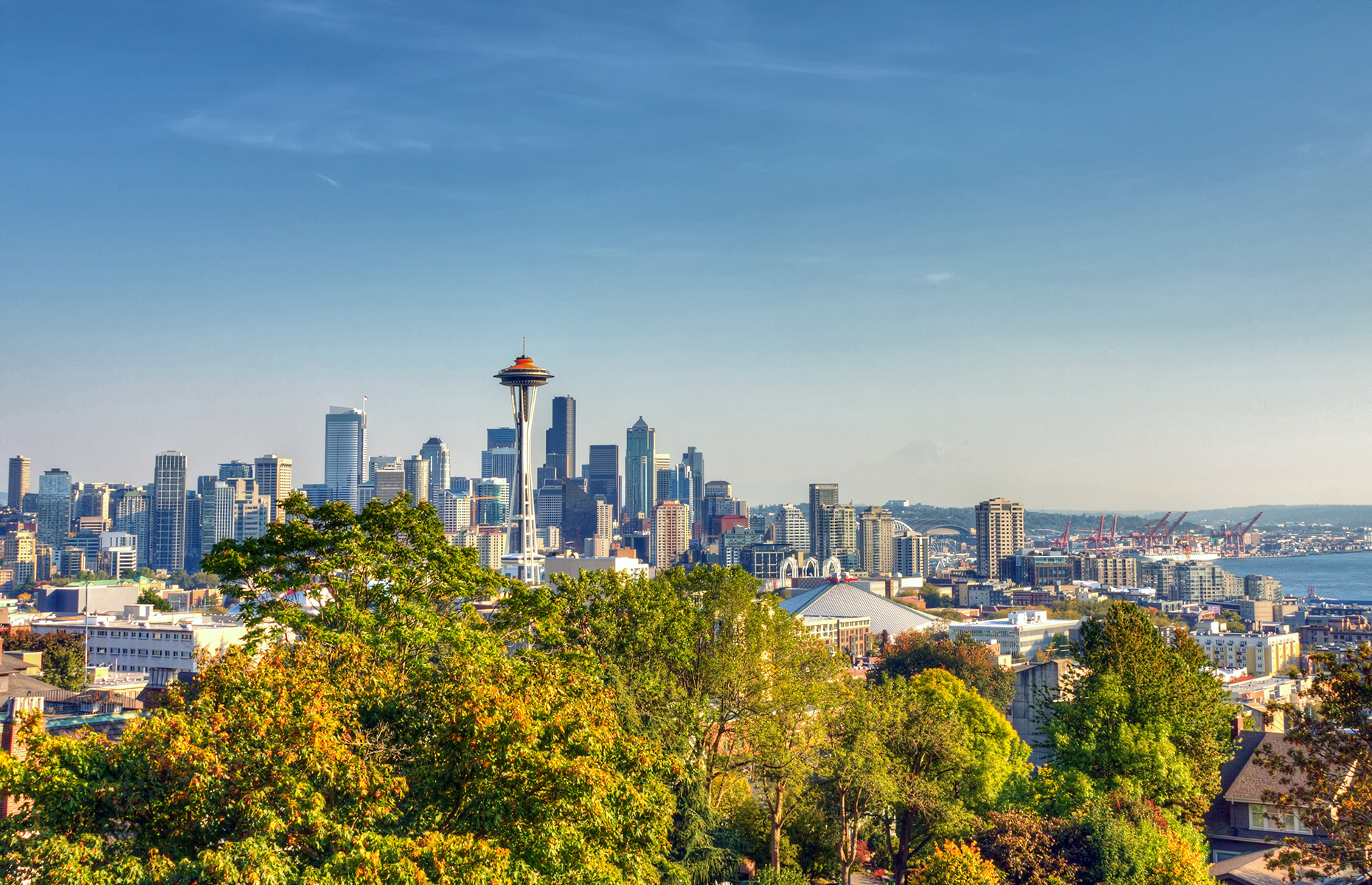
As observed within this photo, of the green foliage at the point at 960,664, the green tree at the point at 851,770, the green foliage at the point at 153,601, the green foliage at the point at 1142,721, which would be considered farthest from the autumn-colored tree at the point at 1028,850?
the green foliage at the point at 153,601

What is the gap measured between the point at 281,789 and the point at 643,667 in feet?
43.1

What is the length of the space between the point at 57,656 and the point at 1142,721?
218 feet

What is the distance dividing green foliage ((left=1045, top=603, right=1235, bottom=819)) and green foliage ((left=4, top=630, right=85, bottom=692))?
5822cm

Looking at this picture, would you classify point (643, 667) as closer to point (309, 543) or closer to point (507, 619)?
point (507, 619)

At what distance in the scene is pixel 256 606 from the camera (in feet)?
71.1

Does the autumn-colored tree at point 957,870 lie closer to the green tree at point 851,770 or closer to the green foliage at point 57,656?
the green tree at point 851,770

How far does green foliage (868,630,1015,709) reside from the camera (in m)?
80.0

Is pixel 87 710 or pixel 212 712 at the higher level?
pixel 212 712

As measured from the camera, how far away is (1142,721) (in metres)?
33.5

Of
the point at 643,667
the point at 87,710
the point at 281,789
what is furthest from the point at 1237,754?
the point at 87,710

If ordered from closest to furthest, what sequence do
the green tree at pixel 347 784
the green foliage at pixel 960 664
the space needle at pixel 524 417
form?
the green tree at pixel 347 784 < the green foliage at pixel 960 664 < the space needle at pixel 524 417

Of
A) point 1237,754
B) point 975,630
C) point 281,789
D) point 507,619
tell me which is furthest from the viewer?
point 975,630

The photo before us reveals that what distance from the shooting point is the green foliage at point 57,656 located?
70.1 m

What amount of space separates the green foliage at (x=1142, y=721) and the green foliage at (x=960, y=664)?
40353 mm
